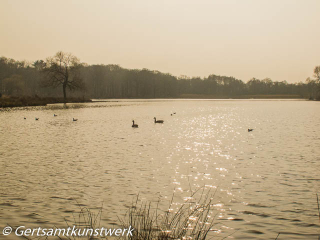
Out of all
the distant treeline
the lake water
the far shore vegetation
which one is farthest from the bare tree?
the lake water

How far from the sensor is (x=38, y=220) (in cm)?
706

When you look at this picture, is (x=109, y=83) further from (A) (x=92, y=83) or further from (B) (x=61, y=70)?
(B) (x=61, y=70)

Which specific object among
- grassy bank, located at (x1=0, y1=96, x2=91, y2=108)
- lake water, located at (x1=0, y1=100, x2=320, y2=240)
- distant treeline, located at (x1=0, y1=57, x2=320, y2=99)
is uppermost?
distant treeline, located at (x1=0, y1=57, x2=320, y2=99)

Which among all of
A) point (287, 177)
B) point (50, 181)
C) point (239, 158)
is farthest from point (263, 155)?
point (50, 181)

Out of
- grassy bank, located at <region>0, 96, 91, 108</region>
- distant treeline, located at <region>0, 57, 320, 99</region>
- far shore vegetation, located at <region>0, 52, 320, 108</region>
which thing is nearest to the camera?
grassy bank, located at <region>0, 96, 91, 108</region>

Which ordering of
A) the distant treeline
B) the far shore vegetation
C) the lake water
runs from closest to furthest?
the lake water
the far shore vegetation
the distant treeline

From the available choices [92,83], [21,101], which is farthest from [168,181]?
[92,83]

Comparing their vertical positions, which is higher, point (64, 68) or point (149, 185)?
point (64, 68)

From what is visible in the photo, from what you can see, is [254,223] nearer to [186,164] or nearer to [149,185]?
[149,185]

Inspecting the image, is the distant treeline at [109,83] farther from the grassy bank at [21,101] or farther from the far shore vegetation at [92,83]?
the grassy bank at [21,101]

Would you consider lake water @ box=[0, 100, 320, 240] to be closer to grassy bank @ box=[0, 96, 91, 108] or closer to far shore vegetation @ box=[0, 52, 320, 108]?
grassy bank @ box=[0, 96, 91, 108]

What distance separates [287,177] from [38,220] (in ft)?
27.8

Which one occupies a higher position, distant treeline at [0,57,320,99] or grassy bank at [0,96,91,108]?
distant treeline at [0,57,320,99]

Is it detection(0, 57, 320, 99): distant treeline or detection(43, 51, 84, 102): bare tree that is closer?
detection(43, 51, 84, 102): bare tree
